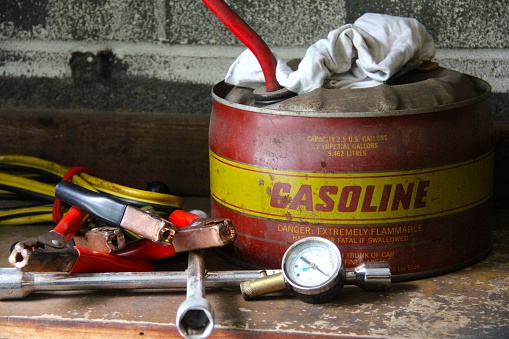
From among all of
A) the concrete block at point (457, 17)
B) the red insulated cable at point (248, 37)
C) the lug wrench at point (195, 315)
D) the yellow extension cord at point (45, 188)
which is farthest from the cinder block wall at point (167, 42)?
the lug wrench at point (195, 315)

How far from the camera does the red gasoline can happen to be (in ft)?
2.77

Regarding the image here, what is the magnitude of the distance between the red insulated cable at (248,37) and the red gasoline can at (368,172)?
0.16ft

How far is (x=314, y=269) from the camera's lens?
84cm

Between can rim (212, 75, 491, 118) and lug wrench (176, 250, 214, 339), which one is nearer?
lug wrench (176, 250, 214, 339)

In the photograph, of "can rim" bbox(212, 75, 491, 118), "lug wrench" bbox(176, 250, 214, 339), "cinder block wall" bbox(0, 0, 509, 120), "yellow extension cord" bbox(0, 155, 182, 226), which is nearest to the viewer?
"lug wrench" bbox(176, 250, 214, 339)

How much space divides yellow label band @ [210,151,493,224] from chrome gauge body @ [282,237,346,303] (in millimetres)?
31

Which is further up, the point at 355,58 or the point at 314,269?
the point at 355,58

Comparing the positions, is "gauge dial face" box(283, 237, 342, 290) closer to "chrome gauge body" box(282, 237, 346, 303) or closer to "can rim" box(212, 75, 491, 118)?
"chrome gauge body" box(282, 237, 346, 303)

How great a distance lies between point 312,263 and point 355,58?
0.82 ft

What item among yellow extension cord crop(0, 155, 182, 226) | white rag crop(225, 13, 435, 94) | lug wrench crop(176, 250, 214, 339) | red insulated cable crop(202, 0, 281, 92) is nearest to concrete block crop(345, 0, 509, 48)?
white rag crop(225, 13, 435, 94)

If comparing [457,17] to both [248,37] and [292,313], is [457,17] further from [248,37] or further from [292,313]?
[292,313]

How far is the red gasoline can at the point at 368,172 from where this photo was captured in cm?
85

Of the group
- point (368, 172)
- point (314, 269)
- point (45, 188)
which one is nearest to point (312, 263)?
point (314, 269)

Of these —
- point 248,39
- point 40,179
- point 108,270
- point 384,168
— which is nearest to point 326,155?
point 384,168
